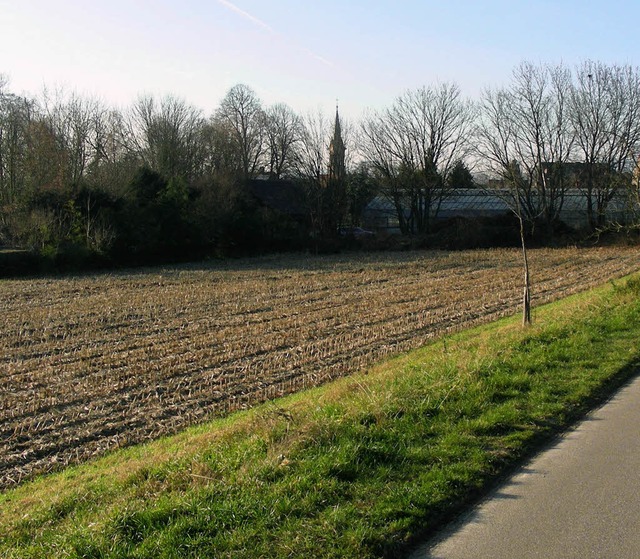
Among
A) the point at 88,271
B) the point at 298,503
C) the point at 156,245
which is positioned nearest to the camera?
the point at 298,503

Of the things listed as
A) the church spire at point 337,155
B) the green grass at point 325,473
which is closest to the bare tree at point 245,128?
the church spire at point 337,155

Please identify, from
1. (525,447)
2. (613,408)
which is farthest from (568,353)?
(525,447)

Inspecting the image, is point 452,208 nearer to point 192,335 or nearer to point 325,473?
point 192,335

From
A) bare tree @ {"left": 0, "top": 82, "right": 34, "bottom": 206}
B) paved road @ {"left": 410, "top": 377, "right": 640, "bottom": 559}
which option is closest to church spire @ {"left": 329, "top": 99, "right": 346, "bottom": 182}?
bare tree @ {"left": 0, "top": 82, "right": 34, "bottom": 206}

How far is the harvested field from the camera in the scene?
32.8ft

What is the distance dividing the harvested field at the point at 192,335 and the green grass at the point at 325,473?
1.39 metres

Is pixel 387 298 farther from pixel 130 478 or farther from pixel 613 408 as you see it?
pixel 130 478

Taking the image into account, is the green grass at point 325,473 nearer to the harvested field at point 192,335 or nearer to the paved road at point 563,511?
the paved road at point 563,511

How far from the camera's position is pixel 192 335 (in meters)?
16.9

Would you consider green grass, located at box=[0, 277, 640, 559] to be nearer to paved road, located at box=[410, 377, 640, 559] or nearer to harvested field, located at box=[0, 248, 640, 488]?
paved road, located at box=[410, 377, 640, 559]

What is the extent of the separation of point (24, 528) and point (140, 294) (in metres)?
21.4

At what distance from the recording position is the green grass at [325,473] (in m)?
4.49

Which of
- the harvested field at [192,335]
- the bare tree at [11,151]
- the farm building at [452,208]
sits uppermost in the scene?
the bare tree at [11,151]

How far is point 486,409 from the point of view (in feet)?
24.0
